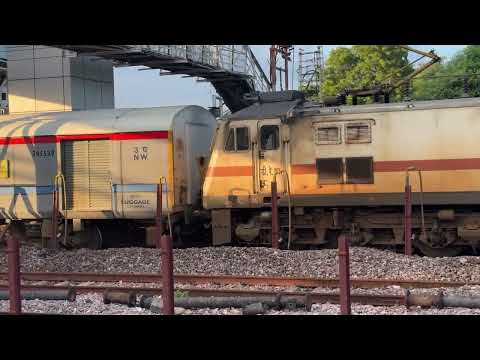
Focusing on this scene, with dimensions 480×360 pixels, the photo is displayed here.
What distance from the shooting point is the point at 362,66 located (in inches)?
1709

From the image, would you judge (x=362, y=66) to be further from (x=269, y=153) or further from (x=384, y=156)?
(x=384, y=156)

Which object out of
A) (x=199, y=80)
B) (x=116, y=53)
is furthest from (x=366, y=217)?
(x=199, y=80)

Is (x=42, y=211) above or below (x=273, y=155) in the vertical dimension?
below

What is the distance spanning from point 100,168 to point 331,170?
5401 millimetres

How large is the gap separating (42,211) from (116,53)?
6415mm

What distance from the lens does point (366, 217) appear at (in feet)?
41.2

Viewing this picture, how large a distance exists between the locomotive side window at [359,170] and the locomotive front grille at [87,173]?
5.51m

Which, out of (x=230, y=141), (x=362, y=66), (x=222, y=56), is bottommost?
(x=230, y=141)

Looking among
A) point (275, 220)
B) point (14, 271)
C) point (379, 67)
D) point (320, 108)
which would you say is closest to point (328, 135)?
point (320, 108)

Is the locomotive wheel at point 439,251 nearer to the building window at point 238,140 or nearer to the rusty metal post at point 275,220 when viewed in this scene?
the rusty metal post at point 275,220

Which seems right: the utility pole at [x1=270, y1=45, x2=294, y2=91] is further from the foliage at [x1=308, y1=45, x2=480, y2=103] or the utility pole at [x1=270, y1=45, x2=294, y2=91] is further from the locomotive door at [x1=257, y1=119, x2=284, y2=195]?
the locomotive door at [x1=257, y1=119, x2=284, y2=195]

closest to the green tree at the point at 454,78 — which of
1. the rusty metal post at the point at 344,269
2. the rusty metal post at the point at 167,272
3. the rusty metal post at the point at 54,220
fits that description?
the rusty metal post at the point at 54,220

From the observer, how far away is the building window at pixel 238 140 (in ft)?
42.7
